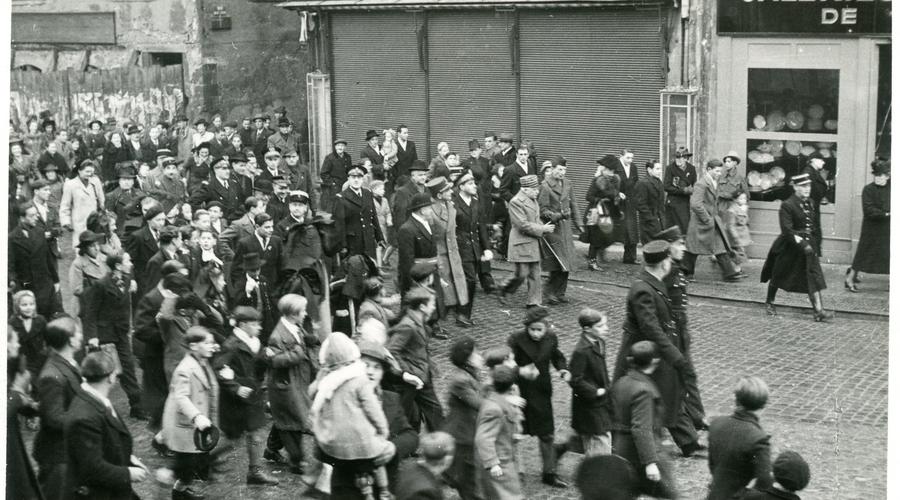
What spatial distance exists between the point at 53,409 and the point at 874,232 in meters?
11.1

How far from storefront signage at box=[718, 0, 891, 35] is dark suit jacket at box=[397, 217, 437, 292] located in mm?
7101

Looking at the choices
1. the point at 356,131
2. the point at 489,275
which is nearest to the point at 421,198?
the point at 489,275

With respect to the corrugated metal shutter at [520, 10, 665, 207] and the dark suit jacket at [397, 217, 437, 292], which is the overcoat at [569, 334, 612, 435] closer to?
the dark suit jacket at [397, 217, 437, 292]

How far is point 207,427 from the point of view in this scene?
29.7 ft

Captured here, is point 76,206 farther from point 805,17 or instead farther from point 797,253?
point 805,17

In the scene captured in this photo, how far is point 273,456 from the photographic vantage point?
33.8ft

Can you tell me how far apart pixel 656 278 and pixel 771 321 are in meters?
5.15

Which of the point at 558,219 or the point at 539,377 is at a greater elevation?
the point at 558,219

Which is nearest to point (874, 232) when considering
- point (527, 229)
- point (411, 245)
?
point (527, 229)

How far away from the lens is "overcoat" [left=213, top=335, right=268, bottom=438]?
970 centimetres

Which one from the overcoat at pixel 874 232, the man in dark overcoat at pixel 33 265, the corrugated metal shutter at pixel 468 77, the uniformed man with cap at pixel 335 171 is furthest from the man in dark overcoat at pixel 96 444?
the corrugated metal shutter at pixel 468 77

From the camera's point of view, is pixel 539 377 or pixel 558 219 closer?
pixel 539 377

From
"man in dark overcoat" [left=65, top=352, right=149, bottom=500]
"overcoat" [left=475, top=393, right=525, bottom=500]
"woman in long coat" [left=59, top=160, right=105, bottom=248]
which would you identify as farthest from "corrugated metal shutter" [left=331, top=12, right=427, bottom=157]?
"man in dark overcoat" [left=65, top=352, right=149, bottom=500]

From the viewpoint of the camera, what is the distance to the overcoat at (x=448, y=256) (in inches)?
566
